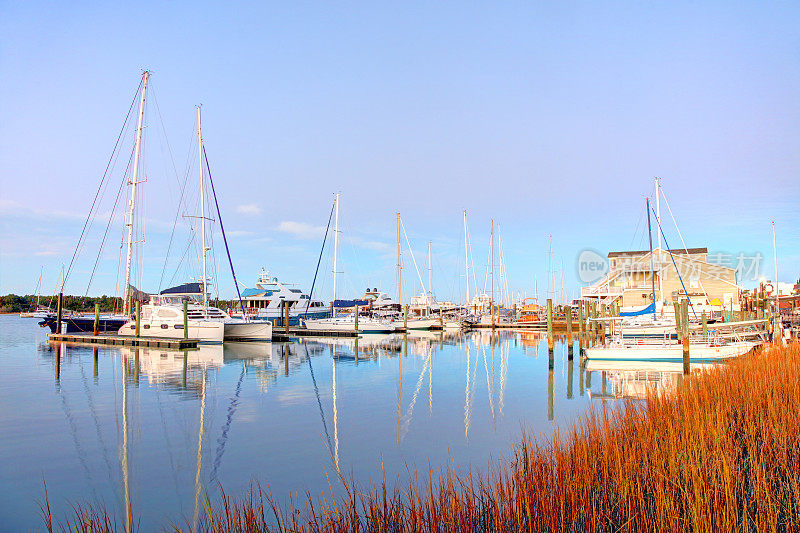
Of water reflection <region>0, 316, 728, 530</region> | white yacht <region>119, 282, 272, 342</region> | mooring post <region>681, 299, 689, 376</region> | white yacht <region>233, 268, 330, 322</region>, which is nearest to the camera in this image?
water reflection <region>0, 316, 728, 530</region>

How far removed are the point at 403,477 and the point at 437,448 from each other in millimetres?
2100

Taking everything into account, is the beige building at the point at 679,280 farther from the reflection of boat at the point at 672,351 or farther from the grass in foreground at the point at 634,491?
the grass in foreground at the point at 634,491

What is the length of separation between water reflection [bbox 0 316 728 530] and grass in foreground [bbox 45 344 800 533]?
146 centimetres

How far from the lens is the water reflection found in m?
9.40

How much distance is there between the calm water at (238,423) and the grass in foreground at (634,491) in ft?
4.62

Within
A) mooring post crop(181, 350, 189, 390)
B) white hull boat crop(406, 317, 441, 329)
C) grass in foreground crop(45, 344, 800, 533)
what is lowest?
mooring post crop(181, 350, 189, 390)

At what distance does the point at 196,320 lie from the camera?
124ft

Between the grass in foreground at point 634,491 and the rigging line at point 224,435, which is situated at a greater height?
the grass in foreground at point 634,491

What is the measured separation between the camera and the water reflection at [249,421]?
30.8ft

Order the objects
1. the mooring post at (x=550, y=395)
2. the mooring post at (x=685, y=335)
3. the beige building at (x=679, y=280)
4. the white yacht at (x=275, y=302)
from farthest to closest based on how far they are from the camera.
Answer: the white yacht at (x=275, y=302) < the beige building at (x=679, y=280) < the mooring post at (x=685, y=335) < the mooring post at (x=550, y=395)

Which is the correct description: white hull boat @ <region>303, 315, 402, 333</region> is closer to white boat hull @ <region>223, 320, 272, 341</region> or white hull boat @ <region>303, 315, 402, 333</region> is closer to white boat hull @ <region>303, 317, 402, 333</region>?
white boat hull @ <region>303, 317, 402, 333</region>

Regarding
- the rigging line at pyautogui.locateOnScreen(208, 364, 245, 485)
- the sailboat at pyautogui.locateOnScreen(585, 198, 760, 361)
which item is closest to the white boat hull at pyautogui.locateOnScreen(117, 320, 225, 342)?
the rigging line at pyautogui.locateOnScreen(208, 364, 245, 485)

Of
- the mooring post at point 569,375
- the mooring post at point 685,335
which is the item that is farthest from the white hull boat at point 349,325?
the mooring post at point 685,335

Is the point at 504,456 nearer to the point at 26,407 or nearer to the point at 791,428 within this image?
the point at 791,428
